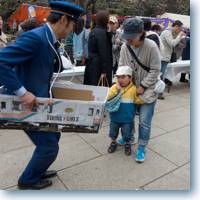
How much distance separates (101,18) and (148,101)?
175 centimetres

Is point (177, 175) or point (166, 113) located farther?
point (166, 113)

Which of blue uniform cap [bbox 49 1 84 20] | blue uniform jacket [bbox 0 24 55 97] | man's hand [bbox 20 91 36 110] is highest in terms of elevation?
blue uniform cap [bbox 49 1 84 20]

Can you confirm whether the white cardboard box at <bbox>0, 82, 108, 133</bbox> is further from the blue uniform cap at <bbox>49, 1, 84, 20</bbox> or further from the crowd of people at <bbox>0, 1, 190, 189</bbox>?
the blue uniform cap at <bbox>49, 1, 84, 20</bbox>

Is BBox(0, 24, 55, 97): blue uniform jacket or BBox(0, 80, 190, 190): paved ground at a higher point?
BBox(0, 24, 55, 97): blue uniform jacket

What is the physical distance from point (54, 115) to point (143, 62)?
1342 mm

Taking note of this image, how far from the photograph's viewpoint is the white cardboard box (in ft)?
7.43

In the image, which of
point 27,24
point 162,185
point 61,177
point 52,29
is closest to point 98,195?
point 61,177

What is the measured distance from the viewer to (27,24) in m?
4.00

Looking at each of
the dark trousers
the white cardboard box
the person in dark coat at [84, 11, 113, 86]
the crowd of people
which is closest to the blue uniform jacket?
the crowd of people

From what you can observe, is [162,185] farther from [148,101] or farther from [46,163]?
[46,163]

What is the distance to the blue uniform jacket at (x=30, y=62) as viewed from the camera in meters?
2.09

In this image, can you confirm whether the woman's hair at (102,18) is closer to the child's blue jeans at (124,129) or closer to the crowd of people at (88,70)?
the crowd of people at (88,70)

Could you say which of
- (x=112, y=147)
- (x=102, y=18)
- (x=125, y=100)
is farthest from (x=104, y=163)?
(x=102, y=18)

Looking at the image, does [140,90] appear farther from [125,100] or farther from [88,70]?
[88,70]
